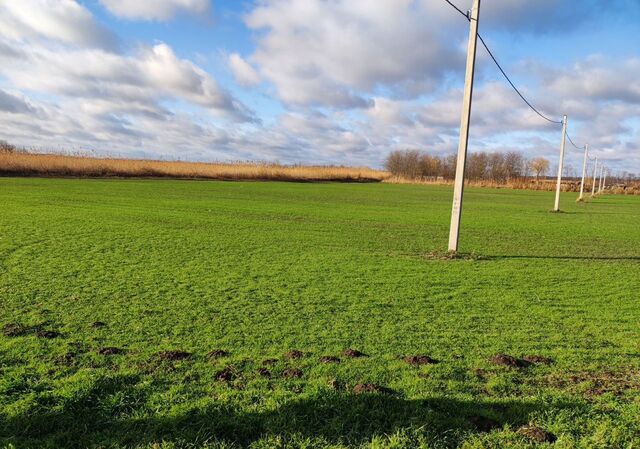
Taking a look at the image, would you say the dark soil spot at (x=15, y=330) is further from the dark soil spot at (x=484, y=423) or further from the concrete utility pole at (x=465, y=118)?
the concrete utility pole at (x=465, y=118)

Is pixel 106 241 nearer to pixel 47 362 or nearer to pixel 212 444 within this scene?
pixel 47 362

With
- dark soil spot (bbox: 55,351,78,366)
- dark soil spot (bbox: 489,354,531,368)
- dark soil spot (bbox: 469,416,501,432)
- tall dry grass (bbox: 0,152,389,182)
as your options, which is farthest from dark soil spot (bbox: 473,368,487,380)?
tall dry grass (bbox: 0,152,389,182)

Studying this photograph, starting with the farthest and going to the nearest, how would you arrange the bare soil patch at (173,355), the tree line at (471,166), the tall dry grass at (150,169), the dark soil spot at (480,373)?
1. the tree line at (471,166)
2. the tall dry grass at (150,169)
3. the bare soil patch at (173,355)
4. the dark soil spot at (480,373)

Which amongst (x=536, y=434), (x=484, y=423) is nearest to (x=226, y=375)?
(x=484, y=423)

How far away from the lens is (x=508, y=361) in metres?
4.45

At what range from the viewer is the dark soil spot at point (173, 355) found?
4.30m

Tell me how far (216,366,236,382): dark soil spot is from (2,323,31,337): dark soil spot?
2.27 meters

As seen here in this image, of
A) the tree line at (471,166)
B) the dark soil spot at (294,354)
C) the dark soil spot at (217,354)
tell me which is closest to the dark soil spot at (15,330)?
the dark soil spot at (217,354)

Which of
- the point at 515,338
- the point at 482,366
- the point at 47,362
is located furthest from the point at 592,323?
the point at 47,362

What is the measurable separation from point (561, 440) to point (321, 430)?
61.7 inches

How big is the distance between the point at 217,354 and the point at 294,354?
72 cm

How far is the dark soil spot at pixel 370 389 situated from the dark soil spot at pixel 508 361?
4.25 feet

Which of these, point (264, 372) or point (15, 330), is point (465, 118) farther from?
point (15, 330)

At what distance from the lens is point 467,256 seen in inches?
431
